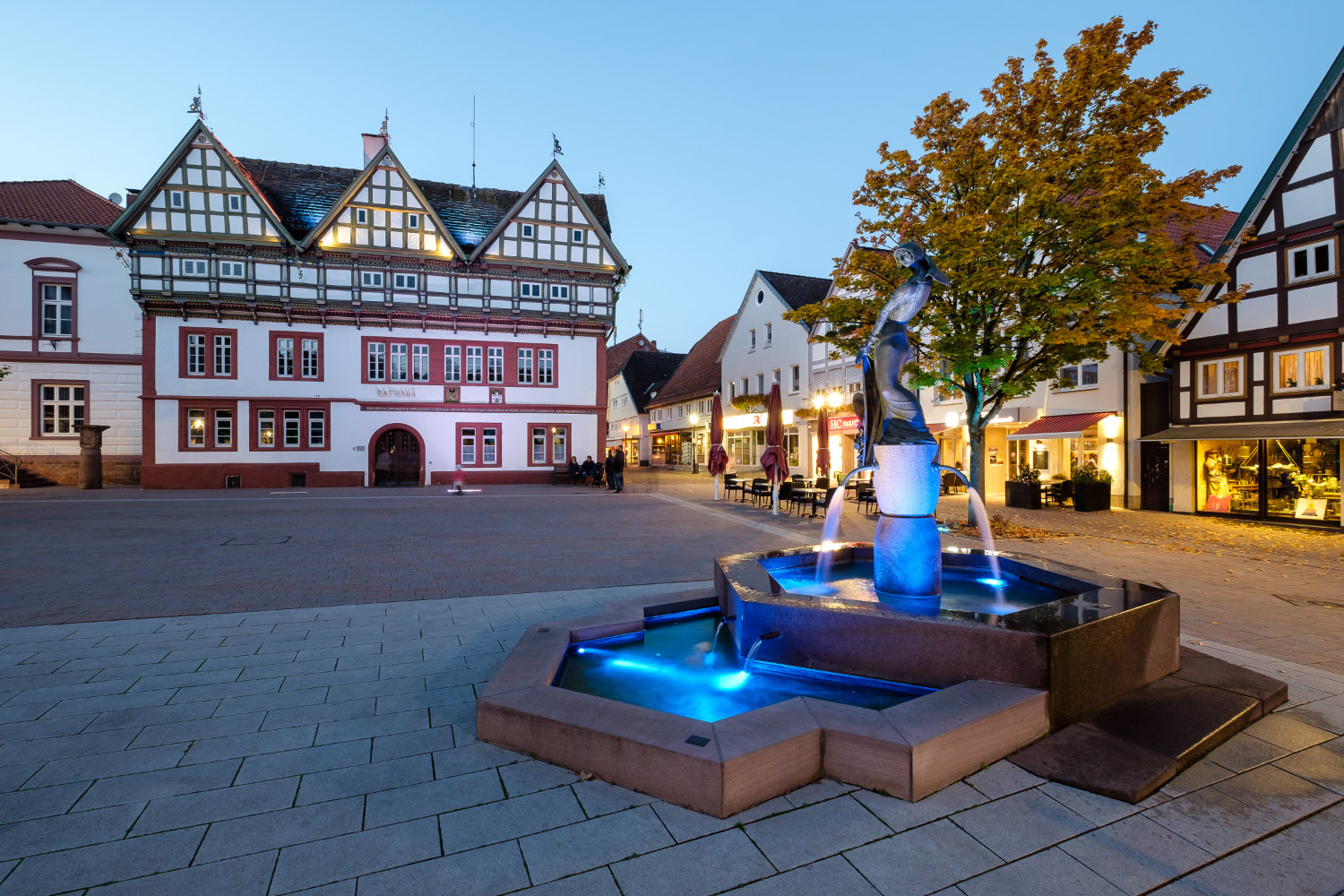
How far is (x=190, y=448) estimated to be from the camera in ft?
86.3

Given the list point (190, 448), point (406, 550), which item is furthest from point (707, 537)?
point (190, 448)

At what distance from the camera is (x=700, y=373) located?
1783 inches

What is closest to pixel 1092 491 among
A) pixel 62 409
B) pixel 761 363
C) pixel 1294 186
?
pixel 1294 186

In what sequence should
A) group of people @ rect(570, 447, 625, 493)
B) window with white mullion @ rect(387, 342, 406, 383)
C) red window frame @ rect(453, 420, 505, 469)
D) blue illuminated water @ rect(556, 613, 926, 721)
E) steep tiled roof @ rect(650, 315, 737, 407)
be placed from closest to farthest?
blue illuminated water @ rect(556, 613, 926, 721)
group of people @ rect(570, 447, 625, 493)
window with white mullion @ rect(387, 342, 406, 383)
red window frame @ rect(453, 420, 505, 469)
steep tiled roof @ rect(650, 315, 737, 407)

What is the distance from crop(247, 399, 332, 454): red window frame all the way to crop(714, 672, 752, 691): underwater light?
27749 millimetres

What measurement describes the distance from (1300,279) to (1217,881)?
18878 millimetres

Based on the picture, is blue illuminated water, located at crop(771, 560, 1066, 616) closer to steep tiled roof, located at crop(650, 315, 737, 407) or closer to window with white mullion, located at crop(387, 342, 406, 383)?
window with white mullion, located at crop(387, 342, 406, 383)

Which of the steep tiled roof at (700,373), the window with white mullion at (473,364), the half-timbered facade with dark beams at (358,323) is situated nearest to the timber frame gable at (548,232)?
the half-timbered facade with dark beams at (358,323)

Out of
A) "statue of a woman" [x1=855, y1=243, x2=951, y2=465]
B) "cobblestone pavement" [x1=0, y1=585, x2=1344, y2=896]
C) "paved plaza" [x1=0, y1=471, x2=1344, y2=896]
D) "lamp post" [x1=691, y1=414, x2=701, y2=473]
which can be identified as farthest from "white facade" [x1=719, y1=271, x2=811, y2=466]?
"cobblestone pavement" [x1=0, y1=585, x2=1344, y2=896]

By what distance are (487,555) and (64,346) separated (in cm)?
2974

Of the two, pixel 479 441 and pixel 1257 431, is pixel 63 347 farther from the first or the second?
pixel 1257 431

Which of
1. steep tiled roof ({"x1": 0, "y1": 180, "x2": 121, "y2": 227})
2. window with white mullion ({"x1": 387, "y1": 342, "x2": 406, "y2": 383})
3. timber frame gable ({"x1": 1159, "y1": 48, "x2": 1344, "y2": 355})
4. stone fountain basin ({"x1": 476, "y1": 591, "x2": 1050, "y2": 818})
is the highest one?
steep tiled roof ({"x1": 0, "y1": 180, "x2": 121, "y2": 227})

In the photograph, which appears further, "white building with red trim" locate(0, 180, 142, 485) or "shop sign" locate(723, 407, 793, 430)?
"shop sign" locate(723, 407, 793, 430)

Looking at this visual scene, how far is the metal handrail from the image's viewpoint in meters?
25.6
